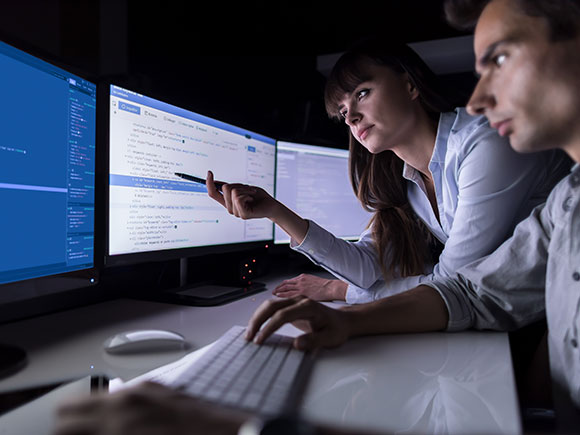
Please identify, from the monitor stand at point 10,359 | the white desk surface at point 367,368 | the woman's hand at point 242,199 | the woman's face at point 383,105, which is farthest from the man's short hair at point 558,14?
the monitor stand at point 10,359

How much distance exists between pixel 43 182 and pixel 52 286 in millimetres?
158

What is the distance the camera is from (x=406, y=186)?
4.34ft

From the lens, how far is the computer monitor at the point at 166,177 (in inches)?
31.0

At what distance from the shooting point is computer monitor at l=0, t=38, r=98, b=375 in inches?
21.5

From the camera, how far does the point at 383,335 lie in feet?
2.22

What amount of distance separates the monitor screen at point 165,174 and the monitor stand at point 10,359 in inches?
9.1

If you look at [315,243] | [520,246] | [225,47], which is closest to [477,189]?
[520,246]

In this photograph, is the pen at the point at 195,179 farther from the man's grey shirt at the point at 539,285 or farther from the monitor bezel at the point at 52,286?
the man's grey shirt at the point at 539,285

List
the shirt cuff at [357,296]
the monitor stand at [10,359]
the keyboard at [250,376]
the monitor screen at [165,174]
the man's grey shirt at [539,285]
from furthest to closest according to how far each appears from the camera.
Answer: the shirt cuff at [357,296] < the monitor screen at [165,174] < the man's grey shirt at [539,285] < the monitor stand at [10,359] < the keyboard at [250,376]

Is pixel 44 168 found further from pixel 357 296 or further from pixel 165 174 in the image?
pixel 357 296

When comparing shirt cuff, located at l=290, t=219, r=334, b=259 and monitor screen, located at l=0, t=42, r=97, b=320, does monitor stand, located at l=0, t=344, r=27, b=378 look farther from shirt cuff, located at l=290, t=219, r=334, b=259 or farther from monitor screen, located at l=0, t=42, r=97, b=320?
shirt cuff, located at l=290, t=219, r=334, b=259

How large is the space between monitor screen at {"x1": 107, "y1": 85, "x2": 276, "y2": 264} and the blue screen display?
0.07 m

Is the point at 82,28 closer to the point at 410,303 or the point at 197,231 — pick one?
the point at 197,231

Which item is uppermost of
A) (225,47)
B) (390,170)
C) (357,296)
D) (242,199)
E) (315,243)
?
(225,47)
